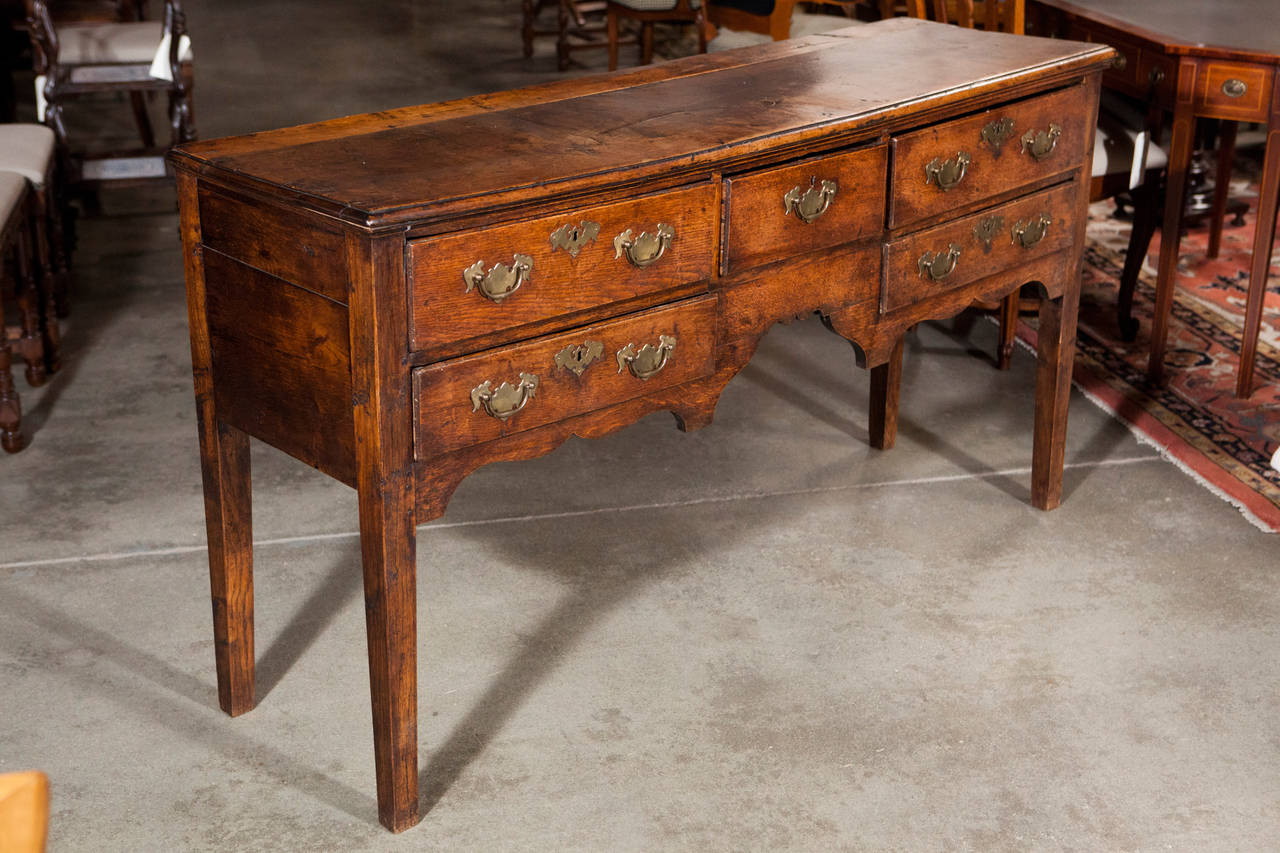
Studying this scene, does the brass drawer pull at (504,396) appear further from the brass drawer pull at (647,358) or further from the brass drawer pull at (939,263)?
the brass drawer pull at (939,263)

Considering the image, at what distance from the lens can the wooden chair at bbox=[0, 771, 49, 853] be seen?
109cm

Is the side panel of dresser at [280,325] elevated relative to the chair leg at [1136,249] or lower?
elevated

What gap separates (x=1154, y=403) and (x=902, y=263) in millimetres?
1528

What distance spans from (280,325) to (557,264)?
0.42m

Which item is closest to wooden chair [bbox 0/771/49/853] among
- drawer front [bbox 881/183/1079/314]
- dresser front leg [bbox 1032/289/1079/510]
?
drawer front [bbox 881/183/1079/314]

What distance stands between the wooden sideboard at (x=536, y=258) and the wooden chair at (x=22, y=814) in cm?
93

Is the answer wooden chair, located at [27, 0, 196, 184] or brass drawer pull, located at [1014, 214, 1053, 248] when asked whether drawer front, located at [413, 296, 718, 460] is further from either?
wooden chair, located at [27, 0, 196, 184]

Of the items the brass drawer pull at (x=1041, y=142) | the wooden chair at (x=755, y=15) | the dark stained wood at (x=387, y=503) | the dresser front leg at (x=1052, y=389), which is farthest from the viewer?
the wooden chair at (x=755, y=15)

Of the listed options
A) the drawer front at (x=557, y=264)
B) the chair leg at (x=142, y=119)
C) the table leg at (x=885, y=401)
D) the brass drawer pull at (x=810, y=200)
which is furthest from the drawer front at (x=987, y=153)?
the chair leg at (x=142, y=119)

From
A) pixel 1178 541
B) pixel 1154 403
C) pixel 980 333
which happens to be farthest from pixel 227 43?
pixel 1178 541

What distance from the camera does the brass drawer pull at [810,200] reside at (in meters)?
2.41

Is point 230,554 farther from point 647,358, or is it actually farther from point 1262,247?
point 1262,247

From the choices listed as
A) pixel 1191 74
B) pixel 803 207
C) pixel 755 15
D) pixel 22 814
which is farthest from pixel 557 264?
pixel 755 15

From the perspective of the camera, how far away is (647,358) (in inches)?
90.7
